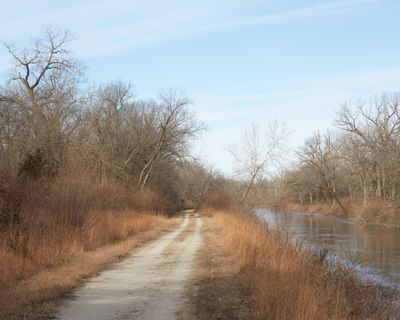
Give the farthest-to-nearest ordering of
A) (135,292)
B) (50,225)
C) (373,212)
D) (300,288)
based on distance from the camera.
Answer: (373,212) → (50,225) → (135,292) → (300,288)

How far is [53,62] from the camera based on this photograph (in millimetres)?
50188

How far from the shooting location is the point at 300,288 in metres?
8.16

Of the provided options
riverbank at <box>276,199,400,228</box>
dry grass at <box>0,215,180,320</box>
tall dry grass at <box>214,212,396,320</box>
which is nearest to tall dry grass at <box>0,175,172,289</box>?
dry grass at <box>0,215,180,320</box>

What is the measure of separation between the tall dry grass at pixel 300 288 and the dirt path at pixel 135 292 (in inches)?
63.3

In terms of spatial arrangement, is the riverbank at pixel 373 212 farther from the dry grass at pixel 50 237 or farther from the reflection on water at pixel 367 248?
the dry grass at pixel 50 237

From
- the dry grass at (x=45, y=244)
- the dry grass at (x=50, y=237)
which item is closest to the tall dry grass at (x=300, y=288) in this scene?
the dry grass at (x=50, y=237)

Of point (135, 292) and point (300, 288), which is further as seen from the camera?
point (135, 292)

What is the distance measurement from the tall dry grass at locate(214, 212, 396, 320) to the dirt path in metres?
1.61

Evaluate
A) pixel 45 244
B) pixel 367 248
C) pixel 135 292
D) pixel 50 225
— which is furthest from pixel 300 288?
pixel 367 248

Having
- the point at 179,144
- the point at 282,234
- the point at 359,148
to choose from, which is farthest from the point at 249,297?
the point at 359,148

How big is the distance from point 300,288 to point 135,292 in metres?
3.74

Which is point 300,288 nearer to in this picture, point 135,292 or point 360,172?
point 135,292

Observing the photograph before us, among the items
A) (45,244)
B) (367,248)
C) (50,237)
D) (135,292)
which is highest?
(50,237)

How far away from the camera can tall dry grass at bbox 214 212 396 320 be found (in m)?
7.30
